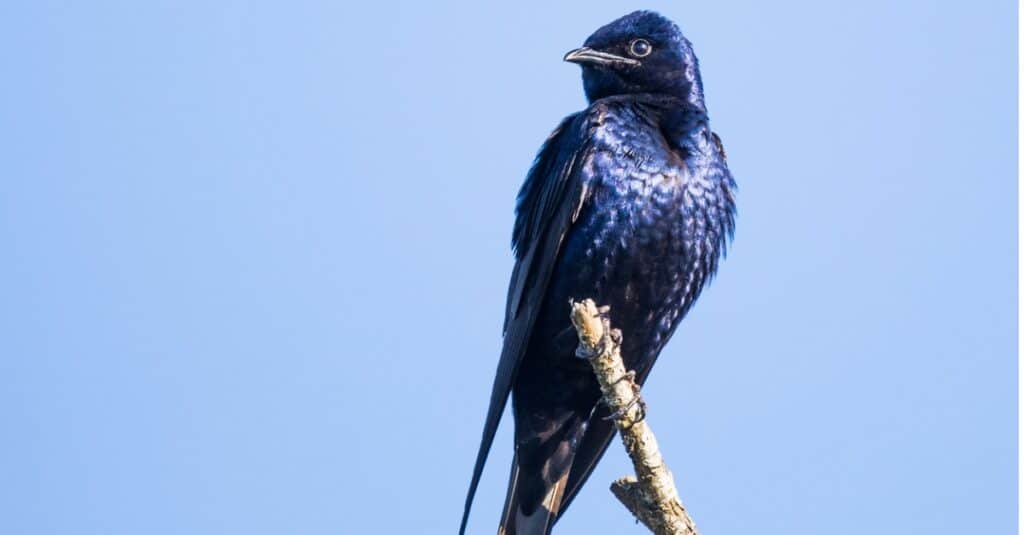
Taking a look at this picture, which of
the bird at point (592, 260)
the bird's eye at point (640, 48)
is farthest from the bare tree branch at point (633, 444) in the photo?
the bird's eye at point (640, 48)

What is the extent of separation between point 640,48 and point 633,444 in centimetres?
212

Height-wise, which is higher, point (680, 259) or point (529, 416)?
point (680, 259)

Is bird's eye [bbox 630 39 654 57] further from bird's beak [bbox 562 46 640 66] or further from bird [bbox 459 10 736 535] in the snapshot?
bird [bbox 459 10 736 535]

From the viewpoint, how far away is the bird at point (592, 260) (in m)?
4.56

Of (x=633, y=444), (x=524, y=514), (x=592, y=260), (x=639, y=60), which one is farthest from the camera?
(x=639, y=60)

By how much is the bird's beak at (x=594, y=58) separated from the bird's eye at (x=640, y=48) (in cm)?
4

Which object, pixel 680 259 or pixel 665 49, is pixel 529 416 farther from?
pixel 665 49

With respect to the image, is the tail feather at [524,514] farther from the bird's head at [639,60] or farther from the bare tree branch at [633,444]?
the bird's head at [639,60]

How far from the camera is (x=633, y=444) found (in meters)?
3.86

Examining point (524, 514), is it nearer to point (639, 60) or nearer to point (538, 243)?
point (538, 243)

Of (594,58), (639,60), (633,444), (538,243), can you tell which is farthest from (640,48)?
(633,444)

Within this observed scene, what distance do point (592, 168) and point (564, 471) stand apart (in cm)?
113

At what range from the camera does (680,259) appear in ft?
15.3

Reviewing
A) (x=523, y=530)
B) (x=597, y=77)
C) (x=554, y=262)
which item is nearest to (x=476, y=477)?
(x=523, y=530)
